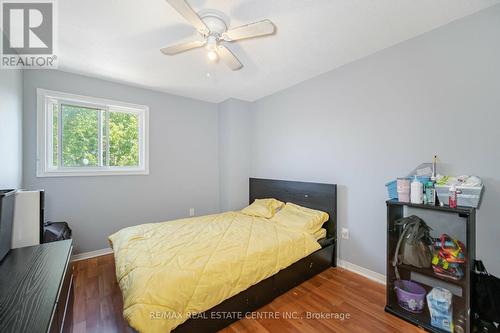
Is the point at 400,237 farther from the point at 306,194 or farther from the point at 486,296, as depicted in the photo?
the point at 306,194

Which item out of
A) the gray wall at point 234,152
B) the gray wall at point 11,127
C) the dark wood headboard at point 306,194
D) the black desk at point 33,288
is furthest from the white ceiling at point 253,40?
the black desk at point 33,288

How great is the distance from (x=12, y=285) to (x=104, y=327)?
877 mm

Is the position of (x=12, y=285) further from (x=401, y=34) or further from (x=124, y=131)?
(x=401, y=34)

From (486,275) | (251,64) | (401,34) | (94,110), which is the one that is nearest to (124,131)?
(94,110)

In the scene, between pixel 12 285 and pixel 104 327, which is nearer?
pixel 12 285

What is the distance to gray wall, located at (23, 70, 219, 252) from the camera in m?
2.53

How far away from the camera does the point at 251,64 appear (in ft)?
8.02

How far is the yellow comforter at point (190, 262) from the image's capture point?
1283 millimetres

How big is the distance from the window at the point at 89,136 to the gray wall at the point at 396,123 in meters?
2.30

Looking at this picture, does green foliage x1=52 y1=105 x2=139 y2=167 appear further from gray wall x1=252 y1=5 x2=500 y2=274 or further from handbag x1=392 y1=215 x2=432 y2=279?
handbag x1=392 y1=215 x2=432 y2=279

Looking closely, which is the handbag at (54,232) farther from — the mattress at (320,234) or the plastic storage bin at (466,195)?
the plastic storage bin at (466,195)

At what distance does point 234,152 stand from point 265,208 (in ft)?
3.93

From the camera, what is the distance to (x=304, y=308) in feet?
5.93

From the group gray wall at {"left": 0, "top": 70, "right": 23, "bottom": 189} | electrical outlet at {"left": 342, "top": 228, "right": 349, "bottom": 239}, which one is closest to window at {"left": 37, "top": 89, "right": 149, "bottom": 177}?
gray wall at {"left": 0, "top": 70, "right": 23, "bottom": 189}
